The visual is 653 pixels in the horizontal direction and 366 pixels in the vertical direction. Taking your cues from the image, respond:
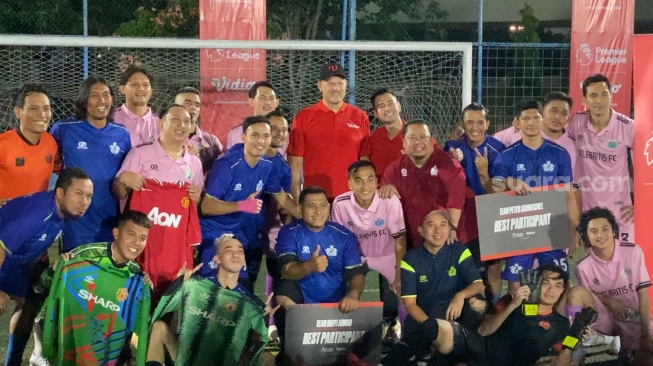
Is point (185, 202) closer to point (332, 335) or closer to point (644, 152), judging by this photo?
point (332, 335)

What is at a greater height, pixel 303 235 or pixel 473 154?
pixel 473 154

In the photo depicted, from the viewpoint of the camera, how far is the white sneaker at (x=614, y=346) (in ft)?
20.1

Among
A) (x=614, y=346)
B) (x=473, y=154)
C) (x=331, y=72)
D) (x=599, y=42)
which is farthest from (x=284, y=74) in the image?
(x=614, y=346)

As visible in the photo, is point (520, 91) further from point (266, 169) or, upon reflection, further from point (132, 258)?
point (132, 258)

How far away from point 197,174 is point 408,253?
143 centimetres

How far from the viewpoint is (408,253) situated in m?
5.87

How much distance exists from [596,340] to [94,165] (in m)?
3.57

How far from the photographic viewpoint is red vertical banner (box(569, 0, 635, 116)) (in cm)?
1170

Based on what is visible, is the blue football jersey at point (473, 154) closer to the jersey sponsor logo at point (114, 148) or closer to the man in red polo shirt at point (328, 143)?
the man in red polo shirt at point (328, 143)

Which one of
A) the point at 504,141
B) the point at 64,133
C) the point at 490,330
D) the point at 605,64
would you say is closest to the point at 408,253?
the point at 490,330

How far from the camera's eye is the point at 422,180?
631cm

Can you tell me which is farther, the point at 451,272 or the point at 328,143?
the point at 328,143

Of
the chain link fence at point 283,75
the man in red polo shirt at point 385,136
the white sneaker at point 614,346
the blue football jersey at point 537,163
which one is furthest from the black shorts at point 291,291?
the chain link fence at point 283,75

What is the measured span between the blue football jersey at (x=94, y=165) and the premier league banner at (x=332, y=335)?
1332mm
